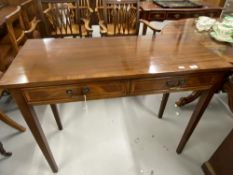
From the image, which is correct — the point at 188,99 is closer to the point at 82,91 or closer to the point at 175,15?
the point at 175,15

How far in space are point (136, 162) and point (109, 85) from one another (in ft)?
2.68

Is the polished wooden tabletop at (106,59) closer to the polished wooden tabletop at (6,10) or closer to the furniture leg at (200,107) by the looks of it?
the furniture leg at (200,107)

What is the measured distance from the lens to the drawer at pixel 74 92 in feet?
2.59

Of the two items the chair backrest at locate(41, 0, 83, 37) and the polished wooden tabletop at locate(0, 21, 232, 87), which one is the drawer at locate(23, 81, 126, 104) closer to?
the polished wooden tabletop at locate(0, 21, 232, 87)

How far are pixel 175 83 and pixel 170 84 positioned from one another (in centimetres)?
3

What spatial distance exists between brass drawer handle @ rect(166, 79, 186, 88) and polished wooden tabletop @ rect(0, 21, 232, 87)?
0.07 meters

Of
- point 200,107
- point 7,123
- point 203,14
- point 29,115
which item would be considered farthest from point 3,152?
point 203,14

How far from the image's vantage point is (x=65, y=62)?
89 cm

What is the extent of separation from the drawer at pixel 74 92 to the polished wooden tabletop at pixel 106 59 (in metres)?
0.05

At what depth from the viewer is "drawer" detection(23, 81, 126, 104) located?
789 mm

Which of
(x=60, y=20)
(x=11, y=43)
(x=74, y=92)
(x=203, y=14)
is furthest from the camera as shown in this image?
(x=203, y=14)

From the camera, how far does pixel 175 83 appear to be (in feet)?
3.00

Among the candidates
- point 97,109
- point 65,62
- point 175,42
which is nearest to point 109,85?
point 65,62

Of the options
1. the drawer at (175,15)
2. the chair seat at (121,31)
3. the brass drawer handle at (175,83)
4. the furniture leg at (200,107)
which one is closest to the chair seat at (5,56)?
the chair seat at (121,31)
